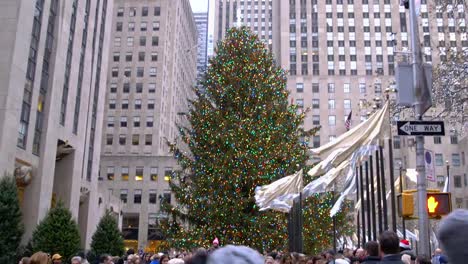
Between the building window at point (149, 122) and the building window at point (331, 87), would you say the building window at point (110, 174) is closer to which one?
the building window at point (149, 122)

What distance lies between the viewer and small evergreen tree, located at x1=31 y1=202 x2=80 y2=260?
32.3 metres

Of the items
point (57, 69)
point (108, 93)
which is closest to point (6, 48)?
point (57, 69)

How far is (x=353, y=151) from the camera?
1409 cm

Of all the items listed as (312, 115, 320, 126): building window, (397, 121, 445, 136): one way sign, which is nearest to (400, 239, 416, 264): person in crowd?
(397, 121, 445, 136): one way sign

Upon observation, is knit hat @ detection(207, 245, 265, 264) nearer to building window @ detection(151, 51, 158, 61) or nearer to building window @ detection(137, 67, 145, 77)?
building window @ detection(137, 67, 145, 77)

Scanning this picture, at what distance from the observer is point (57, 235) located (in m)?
32.6

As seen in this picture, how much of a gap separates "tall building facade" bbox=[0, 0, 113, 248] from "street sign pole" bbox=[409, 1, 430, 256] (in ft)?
93.5

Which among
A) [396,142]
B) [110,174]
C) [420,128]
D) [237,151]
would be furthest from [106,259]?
[396,142]

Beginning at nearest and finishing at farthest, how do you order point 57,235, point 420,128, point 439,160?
point 420,128, point 57,235, point 439,160

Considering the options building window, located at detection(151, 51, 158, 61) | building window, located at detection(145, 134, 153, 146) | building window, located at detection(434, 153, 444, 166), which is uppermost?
building window, located at detection(151, 51, 158, 61)

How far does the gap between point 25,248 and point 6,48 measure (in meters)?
13.2

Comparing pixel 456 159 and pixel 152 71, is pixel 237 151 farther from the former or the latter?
pixel 152 71

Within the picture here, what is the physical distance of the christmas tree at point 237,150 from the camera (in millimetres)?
25656

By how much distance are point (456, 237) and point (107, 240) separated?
4188 cm
